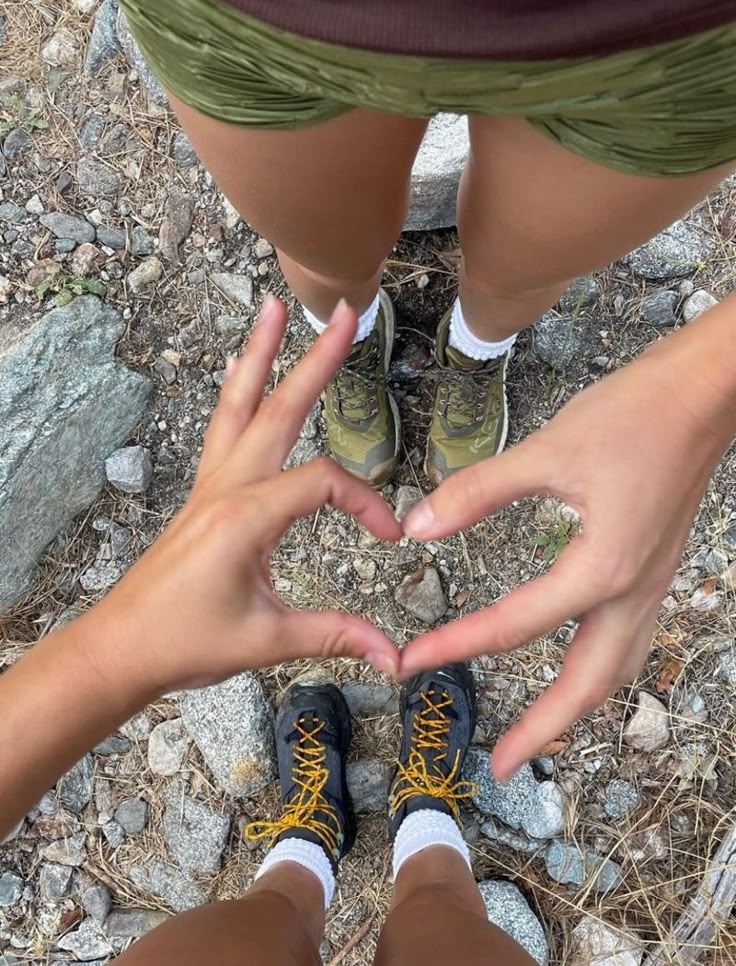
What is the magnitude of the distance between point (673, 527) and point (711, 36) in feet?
1.39

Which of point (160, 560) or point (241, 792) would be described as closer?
point (160, 560)

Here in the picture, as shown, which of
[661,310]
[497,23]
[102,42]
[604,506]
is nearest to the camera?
[497,23]

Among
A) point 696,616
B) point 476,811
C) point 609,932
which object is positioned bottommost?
point 609,932

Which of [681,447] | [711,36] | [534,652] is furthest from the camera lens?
[534,652]

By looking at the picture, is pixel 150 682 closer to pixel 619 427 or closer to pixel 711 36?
pixel 619 427

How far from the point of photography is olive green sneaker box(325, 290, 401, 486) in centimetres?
164

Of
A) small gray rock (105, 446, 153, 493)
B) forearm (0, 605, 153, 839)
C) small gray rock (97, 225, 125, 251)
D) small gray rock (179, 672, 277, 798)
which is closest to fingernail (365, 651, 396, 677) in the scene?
forearm (0, 605, 153, 839)

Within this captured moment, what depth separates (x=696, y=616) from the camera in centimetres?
173

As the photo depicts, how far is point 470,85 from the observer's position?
0.62m

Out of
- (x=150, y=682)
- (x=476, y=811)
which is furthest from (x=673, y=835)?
(x=150, y=682)

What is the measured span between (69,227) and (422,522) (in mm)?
1681

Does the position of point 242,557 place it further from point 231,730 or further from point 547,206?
point 231,730

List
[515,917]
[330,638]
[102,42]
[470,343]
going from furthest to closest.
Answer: [102,42] < [515,917] < [470,343] < [330,638]

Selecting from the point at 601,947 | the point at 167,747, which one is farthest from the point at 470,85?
the point at 601,947
